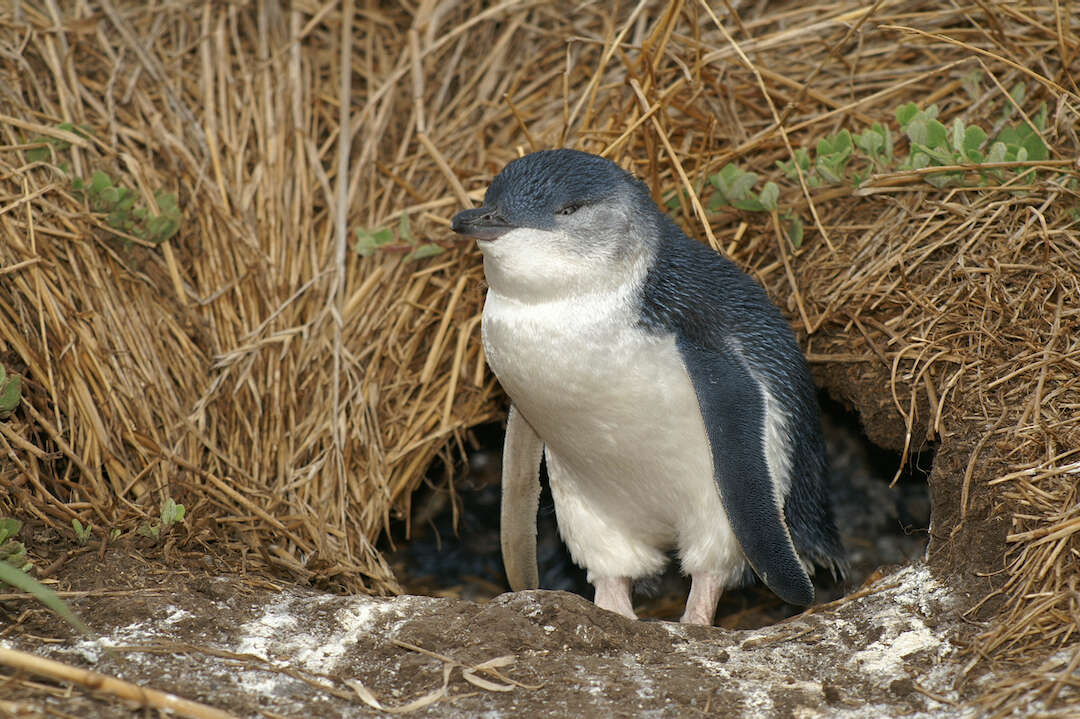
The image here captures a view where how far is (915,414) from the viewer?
2928mm

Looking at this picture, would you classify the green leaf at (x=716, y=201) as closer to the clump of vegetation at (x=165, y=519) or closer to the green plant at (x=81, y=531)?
the clump of vegetation at (x=165, y=519)

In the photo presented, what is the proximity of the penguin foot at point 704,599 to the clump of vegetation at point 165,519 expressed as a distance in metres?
1.37

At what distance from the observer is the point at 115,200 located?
309 centimetres

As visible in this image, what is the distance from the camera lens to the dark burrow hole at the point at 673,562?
12.5ft

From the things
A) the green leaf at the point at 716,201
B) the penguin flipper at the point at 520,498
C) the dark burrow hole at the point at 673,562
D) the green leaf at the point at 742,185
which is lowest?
the dark burrow hole at the point at 673,562

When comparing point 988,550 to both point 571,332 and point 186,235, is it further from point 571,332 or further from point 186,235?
point 186,235

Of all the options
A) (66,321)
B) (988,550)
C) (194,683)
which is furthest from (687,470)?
(66,321)

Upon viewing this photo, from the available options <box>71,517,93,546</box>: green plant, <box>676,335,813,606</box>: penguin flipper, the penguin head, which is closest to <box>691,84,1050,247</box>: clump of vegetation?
the penguin head

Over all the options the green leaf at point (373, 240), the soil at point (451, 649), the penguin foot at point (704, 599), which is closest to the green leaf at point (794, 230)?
the soil at point (451, 649)

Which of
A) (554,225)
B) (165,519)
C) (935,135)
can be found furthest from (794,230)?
(165,519)

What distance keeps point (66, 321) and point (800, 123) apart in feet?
7.57

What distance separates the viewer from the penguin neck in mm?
2537

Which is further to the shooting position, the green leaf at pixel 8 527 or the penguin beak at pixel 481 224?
the penguin beak at pixel 481 224

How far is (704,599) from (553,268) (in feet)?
3.51
